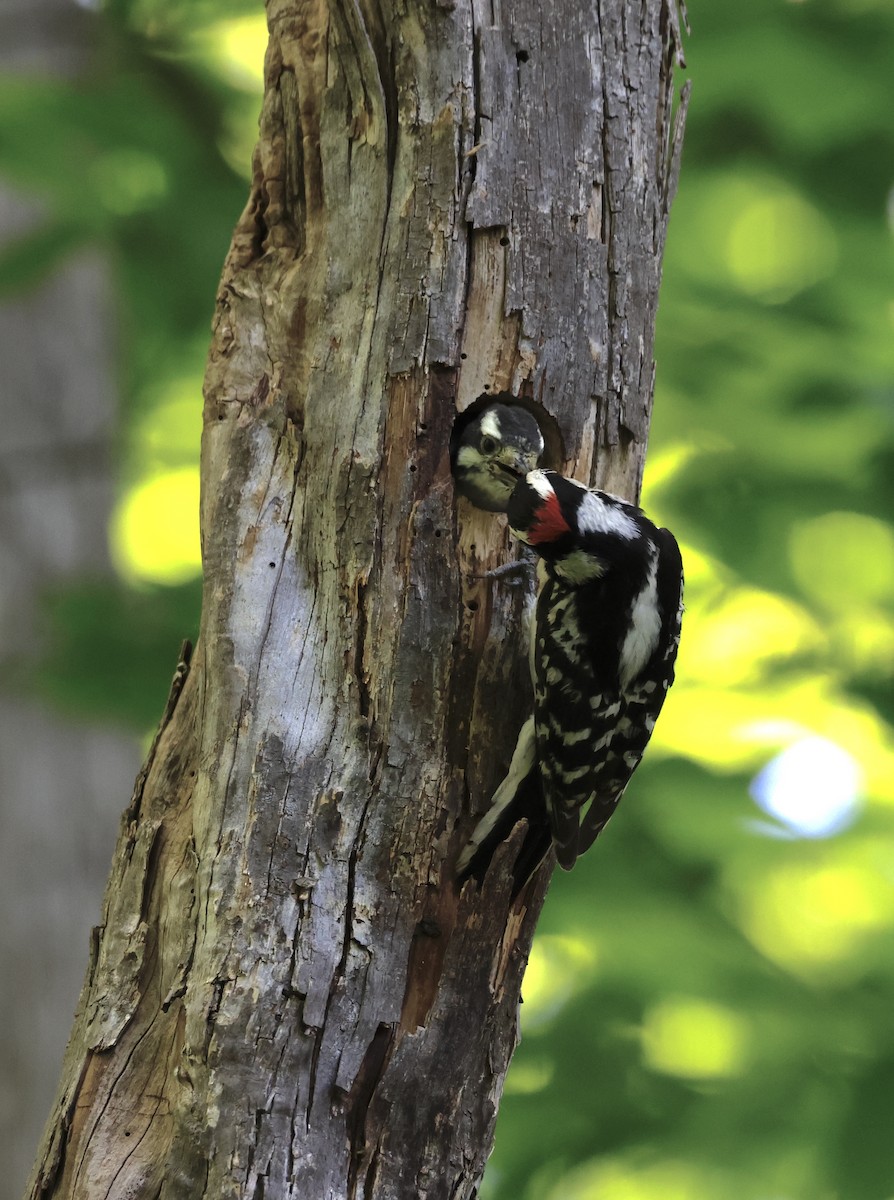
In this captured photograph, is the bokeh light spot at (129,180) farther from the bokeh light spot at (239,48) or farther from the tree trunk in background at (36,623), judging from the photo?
the bokeh light spot at (239,48)

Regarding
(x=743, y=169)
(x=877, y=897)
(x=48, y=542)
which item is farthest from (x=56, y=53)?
(x=877, y=897)

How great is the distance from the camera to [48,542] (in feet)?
15.8

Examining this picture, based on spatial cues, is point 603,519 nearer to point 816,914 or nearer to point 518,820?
point 518,820

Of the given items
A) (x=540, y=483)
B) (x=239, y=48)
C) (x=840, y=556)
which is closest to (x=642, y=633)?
(x=540, y=483)

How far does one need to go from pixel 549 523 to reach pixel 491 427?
25 cm

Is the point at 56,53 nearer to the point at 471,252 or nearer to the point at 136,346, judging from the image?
the point at 136,346

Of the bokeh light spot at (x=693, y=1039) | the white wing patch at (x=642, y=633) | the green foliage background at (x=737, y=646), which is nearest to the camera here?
the white wing patch at (x=642, y=633)

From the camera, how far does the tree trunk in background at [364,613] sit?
2166mm

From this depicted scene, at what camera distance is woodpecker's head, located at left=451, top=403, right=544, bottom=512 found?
2.54 metres

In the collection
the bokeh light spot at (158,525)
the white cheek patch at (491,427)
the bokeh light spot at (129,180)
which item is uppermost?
the bokeh light spot at (129,180)

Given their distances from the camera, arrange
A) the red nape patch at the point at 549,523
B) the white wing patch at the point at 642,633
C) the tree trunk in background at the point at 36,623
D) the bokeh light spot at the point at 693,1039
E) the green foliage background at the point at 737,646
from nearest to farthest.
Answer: the red nape patch at the point at 549,523 → the white wing patch at the point at 642,633 → the green foliage background at the point at 737,646 → the bokeh light spot at the point at 693,1039 → the tree trunk in background at the point at 36,623

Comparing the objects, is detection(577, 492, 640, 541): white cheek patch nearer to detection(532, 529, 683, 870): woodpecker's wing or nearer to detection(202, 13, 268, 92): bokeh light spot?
detection(532, 529, 683, 870): woodpecker's wing

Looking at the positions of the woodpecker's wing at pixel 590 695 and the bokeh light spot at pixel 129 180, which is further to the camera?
the bokeh light spot at pixel 129 180

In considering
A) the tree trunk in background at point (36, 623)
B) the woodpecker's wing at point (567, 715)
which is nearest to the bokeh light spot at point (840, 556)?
the woodpecker's wing at point (567, 715)
